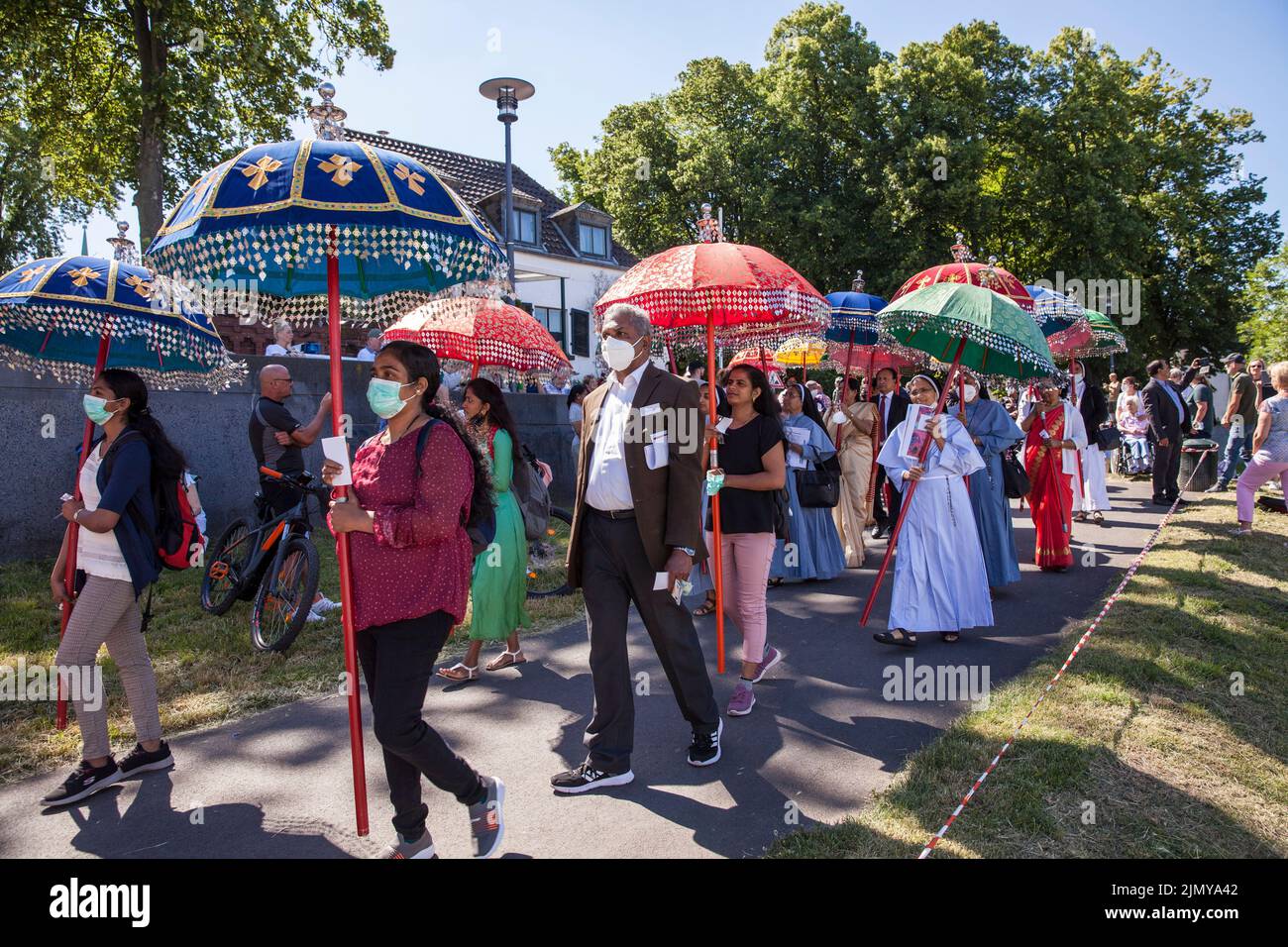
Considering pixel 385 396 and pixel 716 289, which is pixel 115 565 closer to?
pixel 385 396

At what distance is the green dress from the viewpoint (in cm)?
545

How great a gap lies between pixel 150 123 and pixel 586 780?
14.2 metres

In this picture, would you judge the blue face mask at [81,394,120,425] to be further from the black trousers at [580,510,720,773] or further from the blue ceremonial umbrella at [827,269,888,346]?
the blue ceremonial umbrella at [827,269,888,346]

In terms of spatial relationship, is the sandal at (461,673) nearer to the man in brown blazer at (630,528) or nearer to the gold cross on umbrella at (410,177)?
the man in brown blazer at (630,528)

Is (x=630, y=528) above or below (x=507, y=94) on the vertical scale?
below

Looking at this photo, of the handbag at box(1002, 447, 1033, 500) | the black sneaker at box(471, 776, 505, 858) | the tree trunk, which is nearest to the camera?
the black sneaker at box(471, 776, 505, 858)

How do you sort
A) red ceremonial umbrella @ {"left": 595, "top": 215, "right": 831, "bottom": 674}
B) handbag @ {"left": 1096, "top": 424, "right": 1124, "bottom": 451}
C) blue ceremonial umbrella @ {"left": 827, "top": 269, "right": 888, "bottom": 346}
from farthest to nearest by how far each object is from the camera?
handbag @ {"left": 1096, "top": 424, "right": 1124, "bottom": 451}, blue ceremonial umbrella @ {"left": 827, "top": 269, "right": 888, "bottom": 346}, red ceremonial umbrella @ {"left": 595, "top": 215, "right": 831, "bottom": 674}

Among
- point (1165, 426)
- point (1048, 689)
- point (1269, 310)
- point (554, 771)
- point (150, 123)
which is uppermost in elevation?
point (150, 123)

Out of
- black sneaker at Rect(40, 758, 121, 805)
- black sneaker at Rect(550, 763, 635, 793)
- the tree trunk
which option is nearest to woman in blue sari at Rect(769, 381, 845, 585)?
black sneaker at Rect(550, 763, 635, 793)

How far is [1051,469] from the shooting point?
8.69 metres

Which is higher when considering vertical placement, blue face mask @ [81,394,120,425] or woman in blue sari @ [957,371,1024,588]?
blue face mask @ [81,394,120,425]

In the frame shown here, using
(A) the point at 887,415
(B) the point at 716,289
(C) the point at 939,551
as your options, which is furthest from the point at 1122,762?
(A) the point at 887,415

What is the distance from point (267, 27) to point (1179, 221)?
1218 inches

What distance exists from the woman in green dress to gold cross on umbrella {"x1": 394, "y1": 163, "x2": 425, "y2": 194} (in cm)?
236
